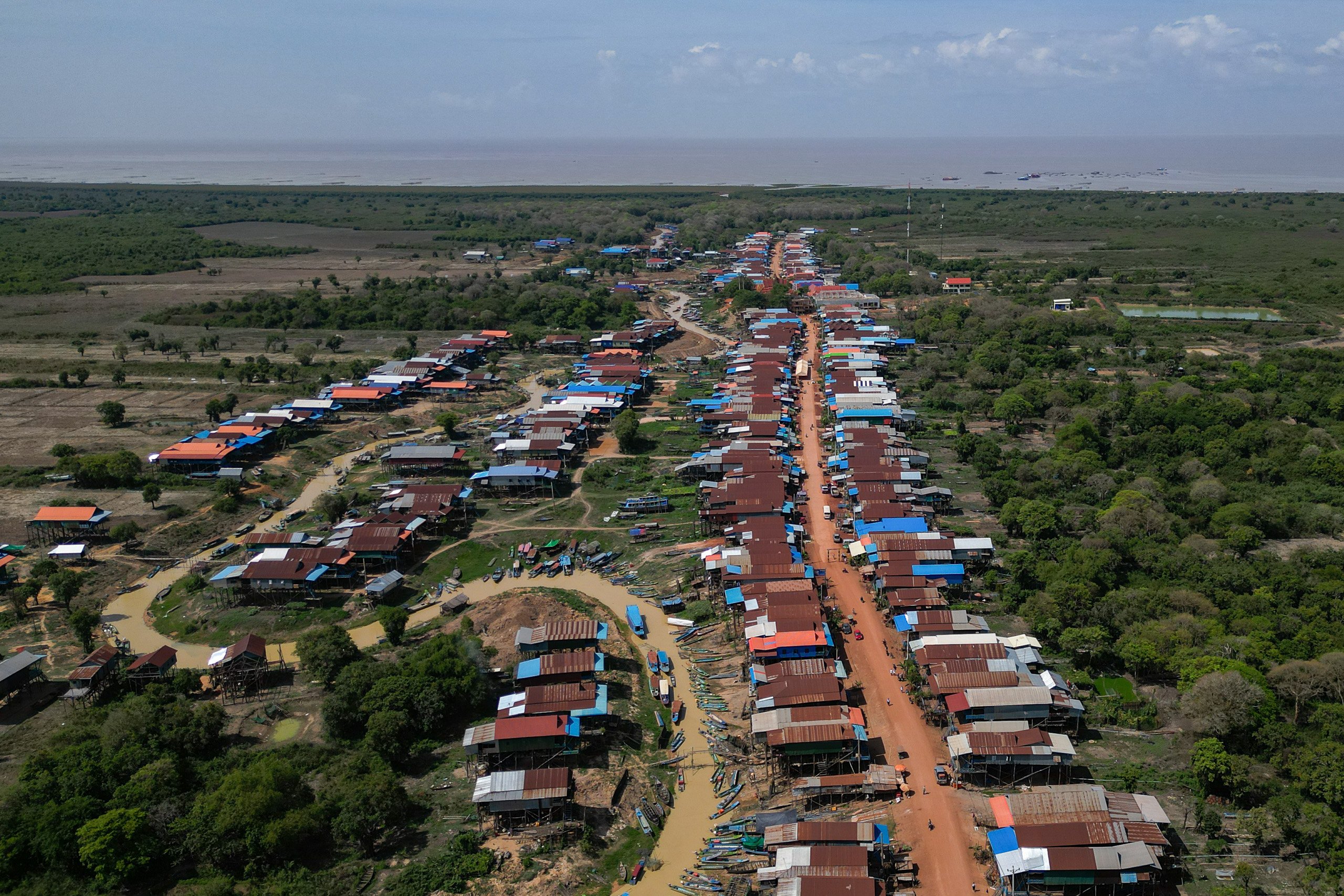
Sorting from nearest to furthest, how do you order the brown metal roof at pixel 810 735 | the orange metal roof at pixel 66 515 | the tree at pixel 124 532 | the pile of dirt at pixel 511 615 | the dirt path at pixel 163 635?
the brown metal roof at pixel 810 735, the pile of dirt at pixel 511 615, the dirt path at pixel 163 635, the tree at pixel 124 532, the orange metal roof at pixel 66 515

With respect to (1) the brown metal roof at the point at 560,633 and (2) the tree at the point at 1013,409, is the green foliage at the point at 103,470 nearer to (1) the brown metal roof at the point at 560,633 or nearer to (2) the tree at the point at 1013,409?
(1) the brown metal roof at the point at 560,633

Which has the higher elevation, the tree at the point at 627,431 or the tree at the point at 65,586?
the tree at the point at 627,431

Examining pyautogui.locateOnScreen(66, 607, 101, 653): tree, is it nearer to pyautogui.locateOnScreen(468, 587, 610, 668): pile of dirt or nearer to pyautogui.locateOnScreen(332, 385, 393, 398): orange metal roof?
pyautogui.locateOnScreen(468, 587, 610, 668): pile of dirt

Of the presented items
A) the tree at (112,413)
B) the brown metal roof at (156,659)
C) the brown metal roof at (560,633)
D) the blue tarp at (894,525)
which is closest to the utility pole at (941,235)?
the blue tarp at (894,525)

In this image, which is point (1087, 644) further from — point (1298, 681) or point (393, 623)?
point (393, 623)

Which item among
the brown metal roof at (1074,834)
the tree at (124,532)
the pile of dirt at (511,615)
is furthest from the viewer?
the tree at (124,532)

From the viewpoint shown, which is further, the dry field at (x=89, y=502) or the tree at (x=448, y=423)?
the tree at (x=448, y=423)

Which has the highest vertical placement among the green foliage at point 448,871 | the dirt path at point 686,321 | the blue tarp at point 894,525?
the dirt path at point 686,321

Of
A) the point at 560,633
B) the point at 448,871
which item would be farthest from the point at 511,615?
the point at 448,871
